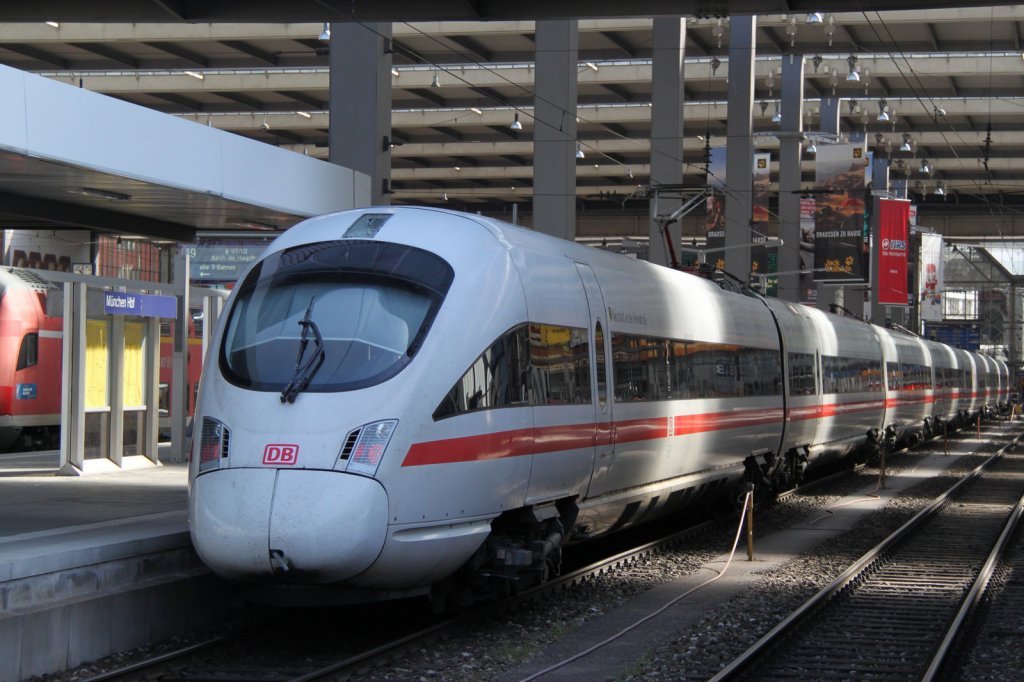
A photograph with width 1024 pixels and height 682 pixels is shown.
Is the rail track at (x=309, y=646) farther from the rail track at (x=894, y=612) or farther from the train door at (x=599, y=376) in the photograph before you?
the rail track at (x=894, y=612)

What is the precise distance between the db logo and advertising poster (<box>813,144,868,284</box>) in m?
26.7

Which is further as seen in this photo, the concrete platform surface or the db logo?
the concrete platform surface

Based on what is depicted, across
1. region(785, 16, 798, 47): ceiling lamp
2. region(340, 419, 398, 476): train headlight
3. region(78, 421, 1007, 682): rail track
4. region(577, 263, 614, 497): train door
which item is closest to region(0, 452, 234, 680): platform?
region(78, 421, 1007, 682): rail track

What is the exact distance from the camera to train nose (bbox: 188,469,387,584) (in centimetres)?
815

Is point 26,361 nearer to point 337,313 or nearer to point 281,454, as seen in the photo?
point 337,313

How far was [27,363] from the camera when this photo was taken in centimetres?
2364

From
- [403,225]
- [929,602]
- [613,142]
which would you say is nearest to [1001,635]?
[929,602]

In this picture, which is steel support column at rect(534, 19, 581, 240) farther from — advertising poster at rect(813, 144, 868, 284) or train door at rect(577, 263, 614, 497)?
train door at rect(577, 263, 614, 497)

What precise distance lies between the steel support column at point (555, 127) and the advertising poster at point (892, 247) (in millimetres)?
14754

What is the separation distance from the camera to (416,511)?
8578 mm

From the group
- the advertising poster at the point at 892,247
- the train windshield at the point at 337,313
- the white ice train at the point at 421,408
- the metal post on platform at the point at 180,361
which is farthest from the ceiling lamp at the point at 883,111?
the train windshield at the point at 337,313

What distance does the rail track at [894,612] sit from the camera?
9188mm

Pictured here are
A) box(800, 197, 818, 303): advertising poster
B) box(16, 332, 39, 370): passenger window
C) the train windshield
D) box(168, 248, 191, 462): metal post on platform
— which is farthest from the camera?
box(800, 197, 818, 303): advertising poster

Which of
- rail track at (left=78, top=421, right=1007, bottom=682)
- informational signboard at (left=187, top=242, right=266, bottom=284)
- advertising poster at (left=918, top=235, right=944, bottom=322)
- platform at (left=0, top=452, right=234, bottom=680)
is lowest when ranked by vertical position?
rail track at (left=78, top=421, right=1007, bottom=682)
